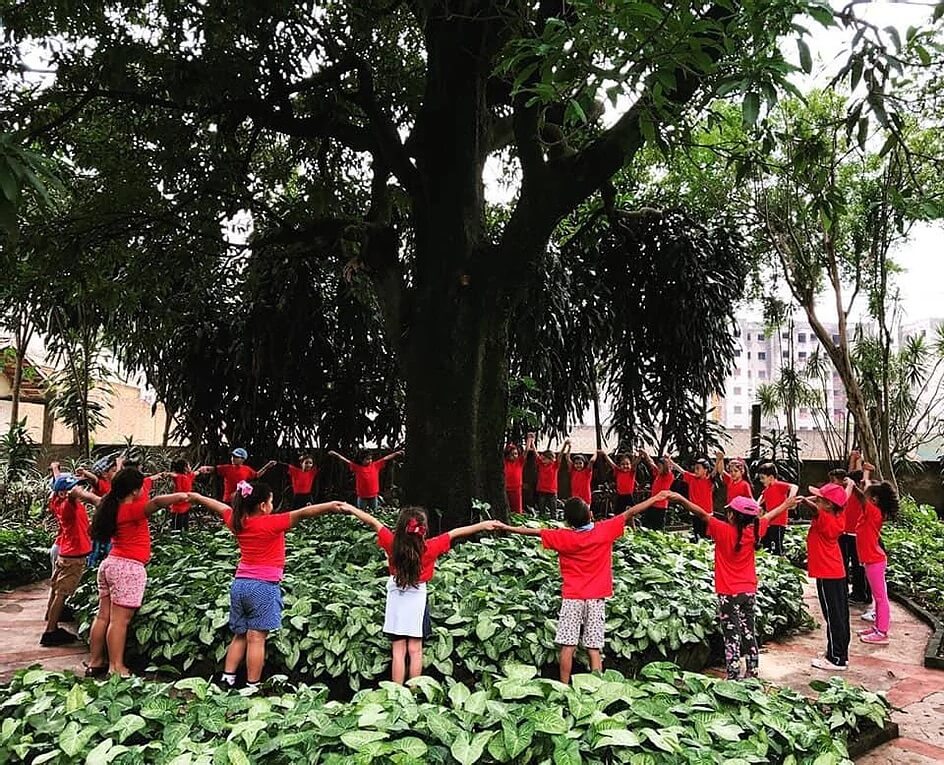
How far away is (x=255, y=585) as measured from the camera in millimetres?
5543

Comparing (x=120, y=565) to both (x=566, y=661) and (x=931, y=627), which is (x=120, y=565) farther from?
(x=931, y=627)

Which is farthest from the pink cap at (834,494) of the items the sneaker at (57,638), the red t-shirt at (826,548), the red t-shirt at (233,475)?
the red t-shirt at (233,475)

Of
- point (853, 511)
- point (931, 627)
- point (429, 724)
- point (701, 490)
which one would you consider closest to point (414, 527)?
point (429, 724)

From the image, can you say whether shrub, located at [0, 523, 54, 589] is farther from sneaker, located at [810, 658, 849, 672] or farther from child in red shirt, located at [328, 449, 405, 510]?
sneaker, located at [810, 658, 849, 672]

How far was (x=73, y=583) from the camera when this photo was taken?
7.08 m

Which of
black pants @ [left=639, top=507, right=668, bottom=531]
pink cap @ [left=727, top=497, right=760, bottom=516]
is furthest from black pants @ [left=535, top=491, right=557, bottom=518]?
pink cap @ [left=727, top=497, right=760, bottom=516]

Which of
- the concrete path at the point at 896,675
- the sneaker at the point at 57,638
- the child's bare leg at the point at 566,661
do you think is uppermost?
the child's bare leg at the point at 566,661

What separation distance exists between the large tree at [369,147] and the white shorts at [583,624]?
3277mm

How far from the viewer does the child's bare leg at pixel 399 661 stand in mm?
5492

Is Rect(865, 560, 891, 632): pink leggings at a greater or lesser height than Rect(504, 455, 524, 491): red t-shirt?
lesser

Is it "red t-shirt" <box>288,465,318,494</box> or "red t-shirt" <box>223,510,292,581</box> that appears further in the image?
"red t-shirt" <box>288,465,318,494</box>

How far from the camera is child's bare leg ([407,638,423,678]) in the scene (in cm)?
552

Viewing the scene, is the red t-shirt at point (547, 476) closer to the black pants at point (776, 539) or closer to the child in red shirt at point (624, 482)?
the child in red shirt at point (624, 482)

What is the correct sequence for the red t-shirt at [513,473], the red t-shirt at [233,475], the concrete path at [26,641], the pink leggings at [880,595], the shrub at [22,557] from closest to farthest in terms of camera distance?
the concrete path at [26,641] → the pink leggings at [880,595] → the shrub at [22,557] → the red t-shirt at [233,475] → the red t-shirt at [513,473]
